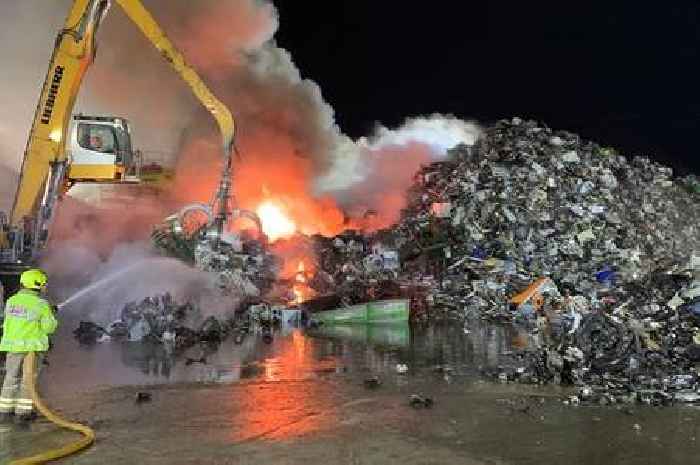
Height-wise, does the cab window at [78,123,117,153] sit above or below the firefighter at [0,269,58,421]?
above

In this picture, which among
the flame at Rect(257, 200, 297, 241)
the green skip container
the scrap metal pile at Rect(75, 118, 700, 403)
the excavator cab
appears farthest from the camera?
the flame at Rect(257, 200, 297, 241)

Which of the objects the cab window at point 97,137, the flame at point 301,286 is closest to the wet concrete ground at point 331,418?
the cab window at point 97,137

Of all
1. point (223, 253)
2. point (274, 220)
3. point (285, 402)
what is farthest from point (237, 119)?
point (285, 402)

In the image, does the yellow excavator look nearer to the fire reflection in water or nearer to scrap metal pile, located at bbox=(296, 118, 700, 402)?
scrap metal pile, located at bbox=(296, 118, 700, 402)

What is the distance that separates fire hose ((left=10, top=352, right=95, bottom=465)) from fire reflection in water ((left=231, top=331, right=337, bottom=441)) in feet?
3.19

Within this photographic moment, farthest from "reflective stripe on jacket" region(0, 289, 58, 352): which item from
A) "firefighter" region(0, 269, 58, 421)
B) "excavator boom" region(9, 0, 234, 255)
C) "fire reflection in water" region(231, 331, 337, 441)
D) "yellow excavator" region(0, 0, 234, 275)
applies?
"excavator boom" region(9, 0, 234, 255)

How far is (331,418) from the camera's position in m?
5.59

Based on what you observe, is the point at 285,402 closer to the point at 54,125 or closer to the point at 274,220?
the point at 54,125

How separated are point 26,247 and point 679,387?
896 cm

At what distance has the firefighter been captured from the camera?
552cm

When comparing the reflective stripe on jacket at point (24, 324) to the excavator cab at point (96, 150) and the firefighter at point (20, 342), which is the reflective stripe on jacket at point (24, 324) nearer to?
the firefighter at point (20, 342)

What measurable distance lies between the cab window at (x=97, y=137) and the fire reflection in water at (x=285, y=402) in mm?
5346

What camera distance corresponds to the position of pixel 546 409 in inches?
228

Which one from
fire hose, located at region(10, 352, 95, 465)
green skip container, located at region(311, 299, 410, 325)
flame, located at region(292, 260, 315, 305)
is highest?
flame, located at region(292, 260, 315, 305)
